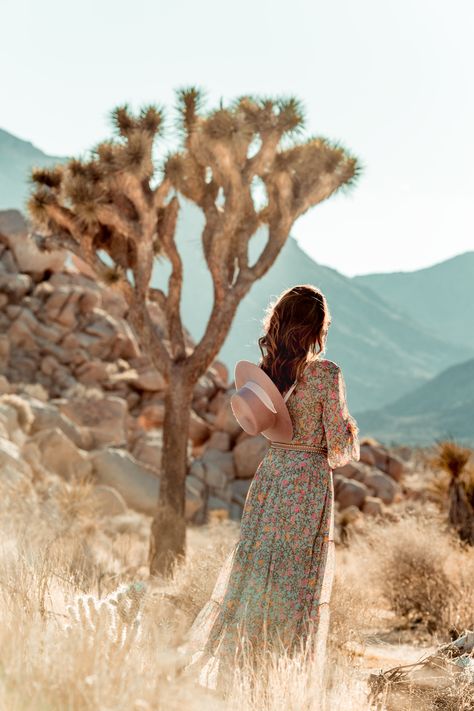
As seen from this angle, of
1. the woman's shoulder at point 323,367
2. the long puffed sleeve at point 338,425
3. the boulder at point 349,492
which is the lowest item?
the boulder at point 349,492

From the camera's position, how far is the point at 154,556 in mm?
9188

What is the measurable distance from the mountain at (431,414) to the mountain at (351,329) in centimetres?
1837

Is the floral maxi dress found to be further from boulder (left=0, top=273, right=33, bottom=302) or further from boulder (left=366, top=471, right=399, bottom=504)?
boulder (left=0, top=273, right=33, bottom=302)

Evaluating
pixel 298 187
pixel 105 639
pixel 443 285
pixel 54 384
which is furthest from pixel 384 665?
pixel 443 285

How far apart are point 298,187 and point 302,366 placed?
6.70m

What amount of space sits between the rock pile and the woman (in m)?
9.99

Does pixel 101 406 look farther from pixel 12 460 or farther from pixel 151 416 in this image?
pixel 12 460

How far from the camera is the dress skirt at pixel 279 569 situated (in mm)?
3150

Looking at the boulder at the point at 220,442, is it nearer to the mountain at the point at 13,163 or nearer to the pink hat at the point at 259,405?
the pink hat at the point at 259,405

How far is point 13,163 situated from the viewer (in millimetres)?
106062

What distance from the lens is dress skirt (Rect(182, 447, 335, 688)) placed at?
10.3 ft

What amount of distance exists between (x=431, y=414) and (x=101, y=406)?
2710 inches

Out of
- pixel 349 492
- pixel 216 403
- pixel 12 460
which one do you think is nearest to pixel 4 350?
pixel 216 403

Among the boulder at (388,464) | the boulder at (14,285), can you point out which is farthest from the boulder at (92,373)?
the boulder at (388,464)
